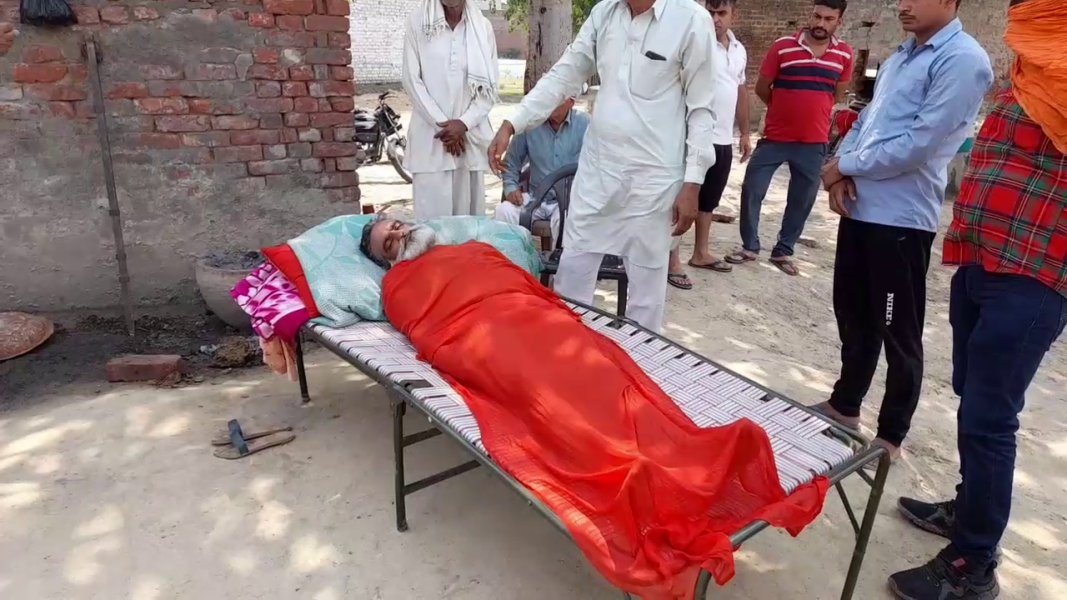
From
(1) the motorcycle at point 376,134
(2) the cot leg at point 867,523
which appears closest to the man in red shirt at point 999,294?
(2) the cot leg at point 867,523

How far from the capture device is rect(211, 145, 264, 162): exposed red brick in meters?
4.14

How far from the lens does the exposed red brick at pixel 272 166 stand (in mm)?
4246

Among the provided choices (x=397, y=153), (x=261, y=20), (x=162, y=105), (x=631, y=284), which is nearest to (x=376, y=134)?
(x=397, y=153)

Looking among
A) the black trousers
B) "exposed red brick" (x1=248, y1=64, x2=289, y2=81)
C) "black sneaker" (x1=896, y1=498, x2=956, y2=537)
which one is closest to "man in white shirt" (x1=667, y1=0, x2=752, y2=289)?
the black trousers

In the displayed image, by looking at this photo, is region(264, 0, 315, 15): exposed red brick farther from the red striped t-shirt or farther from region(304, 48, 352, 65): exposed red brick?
the red striped t-shirt

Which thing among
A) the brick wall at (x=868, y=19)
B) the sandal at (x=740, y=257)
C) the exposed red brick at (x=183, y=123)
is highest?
the brick wall at (x=868, y=19)

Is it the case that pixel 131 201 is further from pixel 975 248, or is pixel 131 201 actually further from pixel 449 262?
pixel 975 248

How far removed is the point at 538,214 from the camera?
14.5ft

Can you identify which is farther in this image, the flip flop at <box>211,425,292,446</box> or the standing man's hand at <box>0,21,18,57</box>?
the standing man's hand at <box>0,21,18,57</box>

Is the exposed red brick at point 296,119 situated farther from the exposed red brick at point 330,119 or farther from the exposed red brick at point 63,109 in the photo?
the exposed red brick at point 63,109

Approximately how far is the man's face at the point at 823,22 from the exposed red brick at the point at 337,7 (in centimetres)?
302

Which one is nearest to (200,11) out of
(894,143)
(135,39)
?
(135,39)

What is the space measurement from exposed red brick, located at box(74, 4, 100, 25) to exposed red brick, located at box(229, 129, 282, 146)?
0.84 m

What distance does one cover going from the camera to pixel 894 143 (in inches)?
99.3
